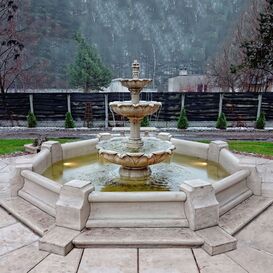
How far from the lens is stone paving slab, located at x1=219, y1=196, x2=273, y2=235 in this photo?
207 inches

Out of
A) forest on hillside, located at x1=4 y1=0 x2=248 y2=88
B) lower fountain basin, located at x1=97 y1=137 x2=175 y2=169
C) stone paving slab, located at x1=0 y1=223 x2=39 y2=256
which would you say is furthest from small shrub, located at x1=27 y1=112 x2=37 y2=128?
forest on hillside, located at x1=4 y1=0 x2=248 y2=88

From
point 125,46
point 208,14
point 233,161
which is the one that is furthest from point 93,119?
point 208,14

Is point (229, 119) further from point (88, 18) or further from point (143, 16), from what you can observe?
point (143, 16)

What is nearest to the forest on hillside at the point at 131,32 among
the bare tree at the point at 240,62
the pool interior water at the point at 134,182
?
the bare tree at the point at 240,62

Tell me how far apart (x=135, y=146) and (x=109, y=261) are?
343 cm

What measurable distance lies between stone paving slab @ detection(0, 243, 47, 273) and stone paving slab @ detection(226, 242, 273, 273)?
2.86 metres

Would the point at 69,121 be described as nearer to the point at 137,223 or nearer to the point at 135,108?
the point at 135,108

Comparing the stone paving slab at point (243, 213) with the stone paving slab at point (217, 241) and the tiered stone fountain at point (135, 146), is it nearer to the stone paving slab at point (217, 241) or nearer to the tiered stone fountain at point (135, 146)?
the stone paving slab at point (217, 241)

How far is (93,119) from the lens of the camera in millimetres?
21859

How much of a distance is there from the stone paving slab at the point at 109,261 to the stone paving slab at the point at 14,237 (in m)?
1.08

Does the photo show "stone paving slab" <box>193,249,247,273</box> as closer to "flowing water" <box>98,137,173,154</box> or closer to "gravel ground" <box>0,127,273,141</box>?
"flowing water" <box>98,137,173,154</box>

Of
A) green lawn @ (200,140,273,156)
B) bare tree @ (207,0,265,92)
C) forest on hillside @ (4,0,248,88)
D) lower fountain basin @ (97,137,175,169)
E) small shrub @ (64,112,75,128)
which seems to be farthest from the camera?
forest on hillside @ (4,0,248,88)

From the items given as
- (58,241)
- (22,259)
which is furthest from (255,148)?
(22,259)

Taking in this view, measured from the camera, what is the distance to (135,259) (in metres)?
4.44
